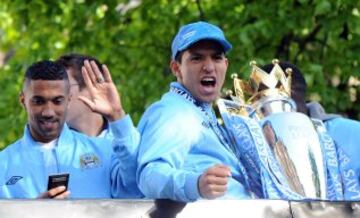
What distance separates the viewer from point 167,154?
5.13 metres

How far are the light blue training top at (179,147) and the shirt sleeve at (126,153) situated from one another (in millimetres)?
46

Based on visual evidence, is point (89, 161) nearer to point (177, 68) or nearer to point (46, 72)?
point (46, 72)

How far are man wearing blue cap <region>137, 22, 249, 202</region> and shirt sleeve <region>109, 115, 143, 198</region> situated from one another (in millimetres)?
50

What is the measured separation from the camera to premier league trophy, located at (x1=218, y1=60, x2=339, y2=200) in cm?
527

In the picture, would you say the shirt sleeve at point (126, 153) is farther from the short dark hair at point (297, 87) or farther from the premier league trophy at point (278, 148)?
the short dark hair at point (297, 87)

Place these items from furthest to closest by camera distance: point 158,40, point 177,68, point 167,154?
point 158,40, point 177,68, point 167,154

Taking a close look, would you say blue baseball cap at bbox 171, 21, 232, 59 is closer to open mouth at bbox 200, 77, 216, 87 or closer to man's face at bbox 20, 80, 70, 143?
open mouth at bbox 200, 77, 216, 87

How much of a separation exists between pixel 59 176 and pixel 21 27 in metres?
5.52

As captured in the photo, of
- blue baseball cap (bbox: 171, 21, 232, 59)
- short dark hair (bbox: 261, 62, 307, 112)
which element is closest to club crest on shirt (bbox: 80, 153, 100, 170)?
blue baseball cap (bbox: 171, 21, 232, 59)

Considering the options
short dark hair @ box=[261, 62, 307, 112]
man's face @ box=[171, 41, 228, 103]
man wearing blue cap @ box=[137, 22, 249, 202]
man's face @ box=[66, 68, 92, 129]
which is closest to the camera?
man wearing blue cap @ box=[137, 22, 249, 202]

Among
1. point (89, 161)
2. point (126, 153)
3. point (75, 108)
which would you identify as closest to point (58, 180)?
point (126, 153)

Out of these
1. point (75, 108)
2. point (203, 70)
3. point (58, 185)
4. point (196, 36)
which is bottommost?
point (58, 185)

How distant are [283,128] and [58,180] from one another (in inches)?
38.1

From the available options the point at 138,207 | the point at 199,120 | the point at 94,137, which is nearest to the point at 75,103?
the point at 94,137
